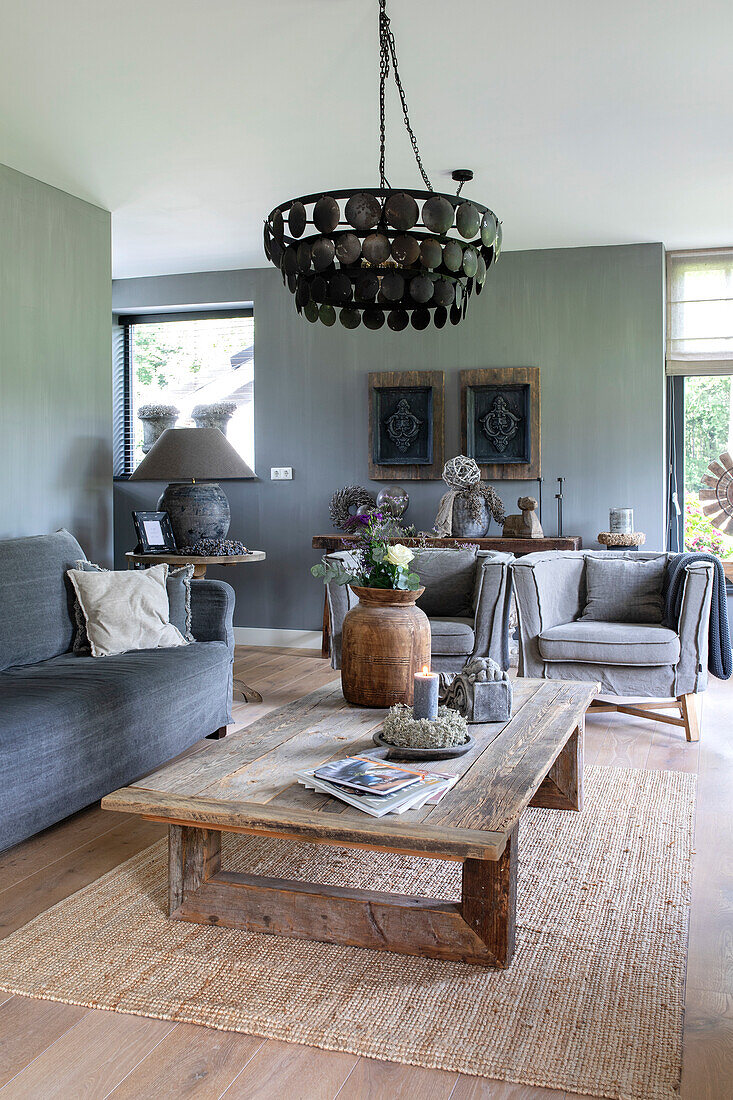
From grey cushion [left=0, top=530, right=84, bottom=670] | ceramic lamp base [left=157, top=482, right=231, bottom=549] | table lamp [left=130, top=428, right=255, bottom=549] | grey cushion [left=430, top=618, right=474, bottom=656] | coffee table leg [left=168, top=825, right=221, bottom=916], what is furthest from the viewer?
ceramic lamp base [left=157, top=482, right=231, bottom=549]

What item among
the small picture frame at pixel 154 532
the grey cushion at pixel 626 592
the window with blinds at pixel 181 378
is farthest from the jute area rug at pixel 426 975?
the window with blinds at pixel 181 378

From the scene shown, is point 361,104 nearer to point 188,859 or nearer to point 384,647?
point 384,647

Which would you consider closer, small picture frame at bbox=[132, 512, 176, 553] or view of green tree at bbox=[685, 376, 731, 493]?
small picture frame at bbox=[132, 512, 176, 553]

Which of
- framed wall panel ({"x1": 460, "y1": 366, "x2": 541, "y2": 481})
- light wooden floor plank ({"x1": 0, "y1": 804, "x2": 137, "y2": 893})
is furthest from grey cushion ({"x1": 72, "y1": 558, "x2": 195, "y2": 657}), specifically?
framed wall panel ({"x1": 460, "y1": 366, "x2": 541, "y2": 481})

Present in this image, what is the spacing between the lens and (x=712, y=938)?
2197mm

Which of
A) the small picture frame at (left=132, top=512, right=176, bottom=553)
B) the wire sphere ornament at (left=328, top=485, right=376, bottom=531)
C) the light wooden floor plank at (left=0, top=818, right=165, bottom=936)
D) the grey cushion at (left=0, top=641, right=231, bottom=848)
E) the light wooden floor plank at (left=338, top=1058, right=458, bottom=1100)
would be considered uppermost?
the wire sphere ornament at (left=328, top=485, right=376, bottom=531)

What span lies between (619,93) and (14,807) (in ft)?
11.1

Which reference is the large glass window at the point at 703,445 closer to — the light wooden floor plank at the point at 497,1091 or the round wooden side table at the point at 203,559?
the round wooden side table at the point at 203,559

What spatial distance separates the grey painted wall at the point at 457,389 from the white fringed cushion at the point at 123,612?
2.63 meters

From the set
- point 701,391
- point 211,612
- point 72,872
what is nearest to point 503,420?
point 701,391

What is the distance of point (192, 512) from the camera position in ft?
15.9

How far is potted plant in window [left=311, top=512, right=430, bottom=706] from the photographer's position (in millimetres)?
2709

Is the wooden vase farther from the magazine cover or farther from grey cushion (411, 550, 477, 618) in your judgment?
grey cushion (411, 550, 477, 618)

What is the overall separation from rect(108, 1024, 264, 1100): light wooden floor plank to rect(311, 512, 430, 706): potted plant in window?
44.4 inches
